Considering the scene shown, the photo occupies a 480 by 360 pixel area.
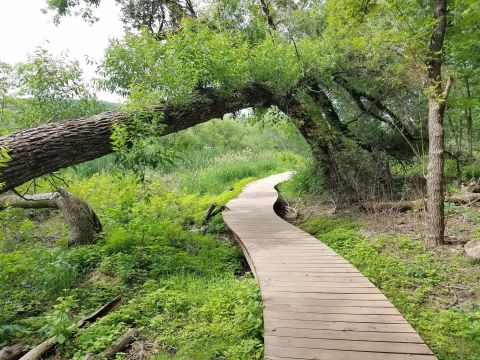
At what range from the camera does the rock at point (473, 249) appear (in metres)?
4.46

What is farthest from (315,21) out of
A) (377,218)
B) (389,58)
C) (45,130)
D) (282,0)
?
(45,130)

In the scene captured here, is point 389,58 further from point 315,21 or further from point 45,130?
point 45,130

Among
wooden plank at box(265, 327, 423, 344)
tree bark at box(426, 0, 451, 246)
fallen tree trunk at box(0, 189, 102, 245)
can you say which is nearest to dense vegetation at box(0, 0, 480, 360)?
tree bark at box(426, 0, 451, 246)

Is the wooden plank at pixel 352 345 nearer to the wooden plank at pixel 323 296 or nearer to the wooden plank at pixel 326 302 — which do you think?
the wooden plank at pixel 326 302

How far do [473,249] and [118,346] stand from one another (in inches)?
182

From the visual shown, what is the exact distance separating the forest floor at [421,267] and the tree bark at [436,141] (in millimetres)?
321

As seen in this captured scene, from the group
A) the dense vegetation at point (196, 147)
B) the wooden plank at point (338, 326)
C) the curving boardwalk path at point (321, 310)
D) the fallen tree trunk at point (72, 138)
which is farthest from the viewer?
the fallen tree trunk at point (72, 138)

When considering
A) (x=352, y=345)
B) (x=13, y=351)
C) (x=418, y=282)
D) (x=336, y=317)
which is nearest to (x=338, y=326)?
(x=336, y=317)

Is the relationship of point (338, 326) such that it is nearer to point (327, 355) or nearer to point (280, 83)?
point (327, 355)

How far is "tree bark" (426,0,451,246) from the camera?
5.04 m

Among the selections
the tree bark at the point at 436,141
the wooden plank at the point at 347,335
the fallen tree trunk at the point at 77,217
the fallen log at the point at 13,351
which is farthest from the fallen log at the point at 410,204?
the fallen log at the point at 13,351

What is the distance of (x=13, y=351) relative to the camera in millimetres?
3219

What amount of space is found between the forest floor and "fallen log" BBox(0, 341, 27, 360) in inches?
152

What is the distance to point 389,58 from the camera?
786 centimetres
